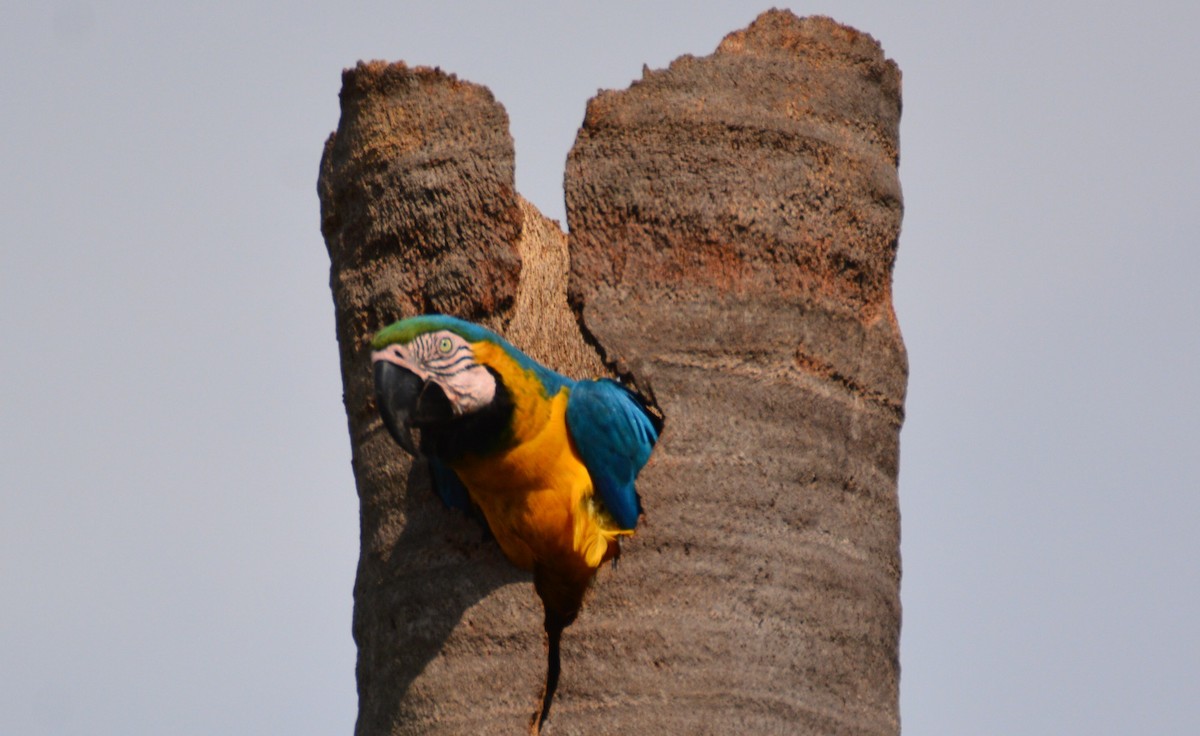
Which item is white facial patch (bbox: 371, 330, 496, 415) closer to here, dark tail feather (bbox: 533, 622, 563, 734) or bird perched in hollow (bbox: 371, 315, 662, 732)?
bird perched in hollow (bbox: 371, 315, 662, 732)

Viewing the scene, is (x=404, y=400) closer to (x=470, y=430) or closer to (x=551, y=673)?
(x=470, y=430)

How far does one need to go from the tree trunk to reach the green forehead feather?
0.31 metres

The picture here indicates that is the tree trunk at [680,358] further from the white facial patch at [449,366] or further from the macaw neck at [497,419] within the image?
the white facial patch at [449,366]

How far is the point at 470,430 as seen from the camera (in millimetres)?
4547

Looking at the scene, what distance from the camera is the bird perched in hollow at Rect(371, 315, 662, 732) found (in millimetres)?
4414

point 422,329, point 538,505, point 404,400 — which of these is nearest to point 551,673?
point 538,505

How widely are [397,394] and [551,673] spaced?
0.78 meters

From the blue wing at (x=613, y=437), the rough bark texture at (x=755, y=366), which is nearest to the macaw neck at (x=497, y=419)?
the blue wing at (x=613, y=437)

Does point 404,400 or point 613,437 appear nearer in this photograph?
point 404,400

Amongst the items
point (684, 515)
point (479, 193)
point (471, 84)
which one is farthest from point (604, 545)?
point (471, 84)

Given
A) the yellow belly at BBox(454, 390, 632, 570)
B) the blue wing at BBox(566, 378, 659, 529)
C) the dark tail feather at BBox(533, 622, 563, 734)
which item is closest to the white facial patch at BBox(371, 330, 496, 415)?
the yellow belly at BBox(454, 390, 632, 570)

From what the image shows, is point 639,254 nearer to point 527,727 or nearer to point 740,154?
point 740,154

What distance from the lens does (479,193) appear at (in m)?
4.82

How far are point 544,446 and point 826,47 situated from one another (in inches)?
54.5
